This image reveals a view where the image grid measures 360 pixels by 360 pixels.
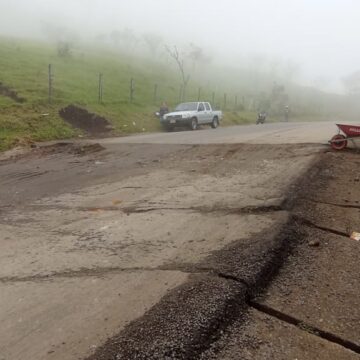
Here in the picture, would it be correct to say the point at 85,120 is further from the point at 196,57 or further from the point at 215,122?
the point at 196,57

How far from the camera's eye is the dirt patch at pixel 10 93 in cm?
2330

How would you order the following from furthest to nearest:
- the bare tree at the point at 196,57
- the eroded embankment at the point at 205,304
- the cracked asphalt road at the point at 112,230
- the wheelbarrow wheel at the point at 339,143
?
the bare tree at the point at 196,57
the wheelbarrow wheel at the point at 339,143
the cracked asphalt road at the point at 112,230
the eroded embankment at the point at 205,304

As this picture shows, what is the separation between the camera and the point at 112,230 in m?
6.64

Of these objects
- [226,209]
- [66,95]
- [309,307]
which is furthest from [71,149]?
[309,307]

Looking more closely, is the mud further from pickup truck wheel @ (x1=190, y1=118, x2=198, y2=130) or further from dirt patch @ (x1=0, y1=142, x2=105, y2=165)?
pickup truck wheel @ (x1=190, y1=118, x2=198, y2=130)

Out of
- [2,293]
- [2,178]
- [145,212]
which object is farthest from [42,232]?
[2,178]

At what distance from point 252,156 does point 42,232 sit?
21.9 feet

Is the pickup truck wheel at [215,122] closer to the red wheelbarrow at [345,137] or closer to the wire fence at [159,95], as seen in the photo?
the wire fence at [159,95]

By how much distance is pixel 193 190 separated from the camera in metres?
8.81

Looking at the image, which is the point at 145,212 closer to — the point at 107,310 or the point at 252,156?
the point at 107,310

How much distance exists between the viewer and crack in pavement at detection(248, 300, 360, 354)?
→ 12.6ft

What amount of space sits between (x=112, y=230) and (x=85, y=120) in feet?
59.7

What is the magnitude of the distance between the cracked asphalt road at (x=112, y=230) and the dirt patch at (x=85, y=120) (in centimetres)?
1053

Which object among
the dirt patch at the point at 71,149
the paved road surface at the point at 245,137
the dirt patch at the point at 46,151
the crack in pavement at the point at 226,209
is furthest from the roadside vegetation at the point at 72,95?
the crack in pavement at the point at 226,209
